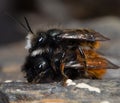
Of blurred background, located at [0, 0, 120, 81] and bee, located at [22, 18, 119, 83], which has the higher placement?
blurred background, located at [0, 0, 120, 81]

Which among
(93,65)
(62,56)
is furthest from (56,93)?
(93,65)

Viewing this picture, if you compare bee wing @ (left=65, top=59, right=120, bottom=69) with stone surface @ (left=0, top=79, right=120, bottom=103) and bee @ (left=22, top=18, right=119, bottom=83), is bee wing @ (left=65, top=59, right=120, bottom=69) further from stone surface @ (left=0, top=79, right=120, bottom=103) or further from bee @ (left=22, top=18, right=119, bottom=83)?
stone surface @ (left=0, top=79, right=120, bottom=103)

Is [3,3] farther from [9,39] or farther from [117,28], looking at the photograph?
[117,28]

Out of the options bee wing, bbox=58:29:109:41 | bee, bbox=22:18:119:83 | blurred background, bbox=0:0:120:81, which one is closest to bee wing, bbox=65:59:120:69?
bee, bbox=22:18:119:83

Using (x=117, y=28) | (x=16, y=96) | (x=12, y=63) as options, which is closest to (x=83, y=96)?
(x=16, y=96)

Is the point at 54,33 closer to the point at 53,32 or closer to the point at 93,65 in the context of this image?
the point at 53,32

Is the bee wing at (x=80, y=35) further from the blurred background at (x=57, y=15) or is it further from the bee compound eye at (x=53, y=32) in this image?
the blurred background at (x=57, y=15)
